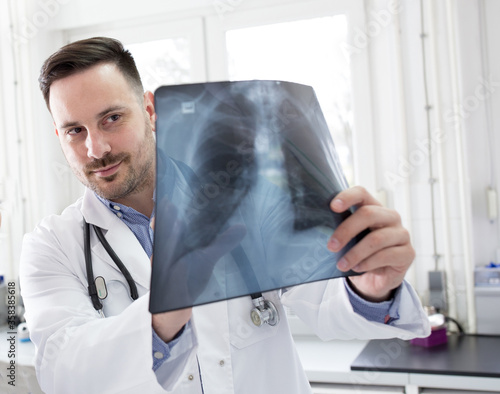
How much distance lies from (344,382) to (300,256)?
4.66 feet

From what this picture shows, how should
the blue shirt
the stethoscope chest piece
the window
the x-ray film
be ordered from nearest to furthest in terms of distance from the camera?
the x-ray film
the blue shirt
the stethoscope chest piece
the window

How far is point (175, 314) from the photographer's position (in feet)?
2.30

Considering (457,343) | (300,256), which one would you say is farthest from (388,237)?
(457,343)

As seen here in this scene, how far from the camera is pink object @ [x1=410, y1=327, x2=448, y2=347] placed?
2047 millimetres

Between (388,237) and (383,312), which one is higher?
(388,237)

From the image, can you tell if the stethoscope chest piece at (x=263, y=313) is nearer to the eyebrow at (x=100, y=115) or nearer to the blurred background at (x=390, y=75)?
the eyebrow at (x=100, y=115)

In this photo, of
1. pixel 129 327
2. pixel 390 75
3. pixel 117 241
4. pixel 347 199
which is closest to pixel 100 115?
pixel 117 241

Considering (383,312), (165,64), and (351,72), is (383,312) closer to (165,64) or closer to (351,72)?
(351,72)

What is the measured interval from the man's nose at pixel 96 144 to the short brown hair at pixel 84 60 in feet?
0.50

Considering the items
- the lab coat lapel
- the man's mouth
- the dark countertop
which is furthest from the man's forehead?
the dark countertop

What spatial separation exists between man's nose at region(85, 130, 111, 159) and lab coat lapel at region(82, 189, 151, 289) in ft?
0.79

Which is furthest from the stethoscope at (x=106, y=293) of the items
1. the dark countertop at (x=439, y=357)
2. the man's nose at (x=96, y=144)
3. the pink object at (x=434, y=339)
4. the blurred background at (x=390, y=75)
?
the blurred background at (x=390, y=75)

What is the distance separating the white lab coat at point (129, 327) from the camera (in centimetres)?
78

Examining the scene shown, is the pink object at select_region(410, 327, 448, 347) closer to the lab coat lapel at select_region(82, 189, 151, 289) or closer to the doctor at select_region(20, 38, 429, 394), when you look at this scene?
the doctor at select_region(20, 38, 429, 394)
